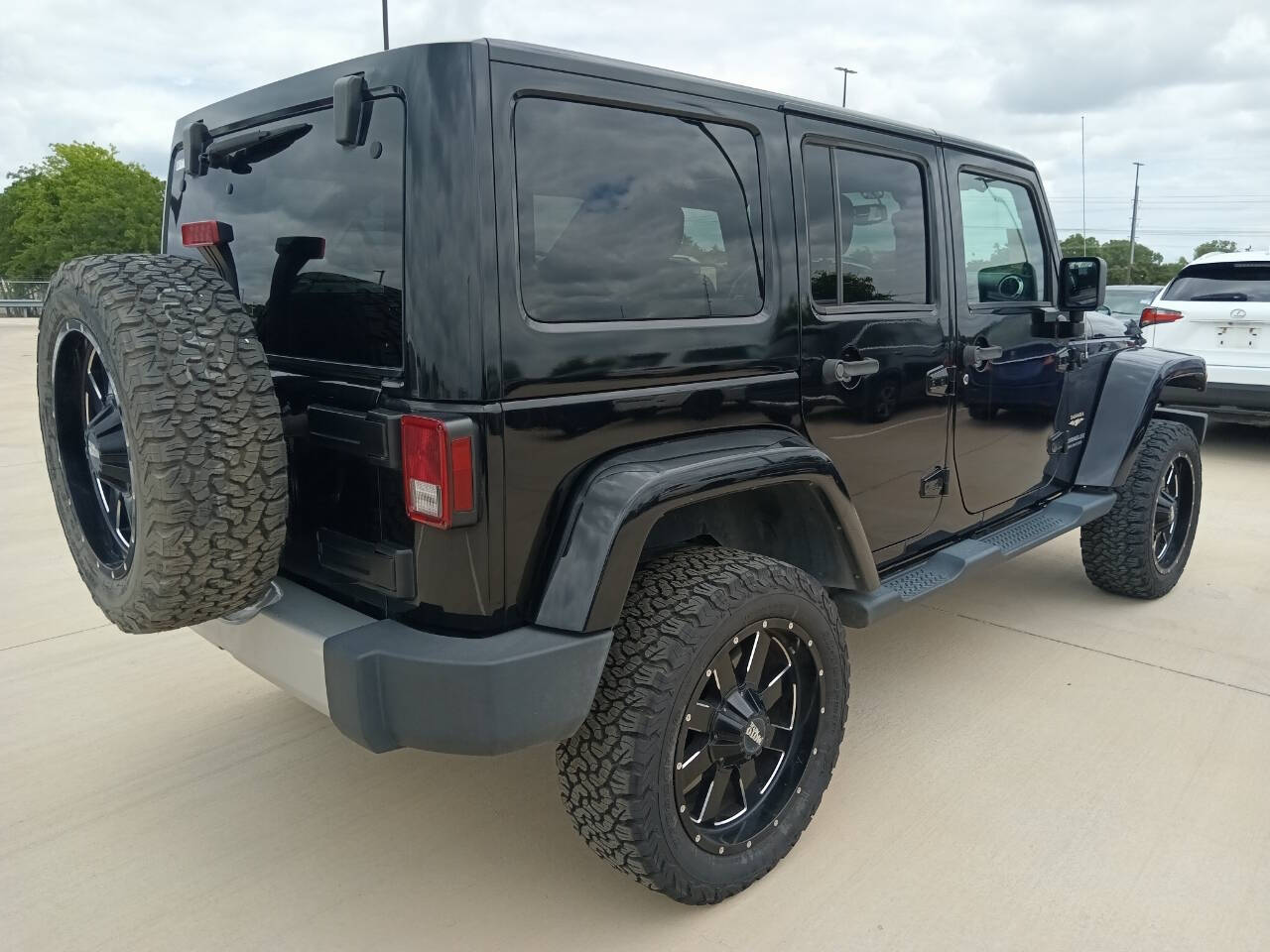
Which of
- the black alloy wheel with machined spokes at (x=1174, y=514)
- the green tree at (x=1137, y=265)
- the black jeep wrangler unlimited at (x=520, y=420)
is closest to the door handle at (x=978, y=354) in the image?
the black jeep wrangler unlimited at (x=520, y=420)

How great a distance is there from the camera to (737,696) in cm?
239

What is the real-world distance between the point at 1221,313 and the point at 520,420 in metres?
7.27

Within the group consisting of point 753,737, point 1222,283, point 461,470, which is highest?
point 1222,283

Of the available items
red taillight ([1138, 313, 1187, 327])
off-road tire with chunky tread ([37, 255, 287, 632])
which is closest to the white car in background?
red taillight ([1138, 313, 1187, 327])

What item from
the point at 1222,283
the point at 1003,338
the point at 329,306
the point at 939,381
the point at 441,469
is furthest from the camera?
the point at 1222,283

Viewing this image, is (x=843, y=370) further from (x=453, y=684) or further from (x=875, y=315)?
(x=453, y=684)

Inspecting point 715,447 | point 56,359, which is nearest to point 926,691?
point 715,447

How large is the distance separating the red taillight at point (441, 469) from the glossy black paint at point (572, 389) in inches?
1.4

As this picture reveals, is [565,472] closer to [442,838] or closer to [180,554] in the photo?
[180,554]

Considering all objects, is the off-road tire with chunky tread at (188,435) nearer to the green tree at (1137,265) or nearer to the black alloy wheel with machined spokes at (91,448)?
the black alloy wheel with machined spokes at (91,448)

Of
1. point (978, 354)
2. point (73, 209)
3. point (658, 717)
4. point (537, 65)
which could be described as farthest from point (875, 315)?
point (73, 209)

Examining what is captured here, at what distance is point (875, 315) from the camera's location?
2932mm

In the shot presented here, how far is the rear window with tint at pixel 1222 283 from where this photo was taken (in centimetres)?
743

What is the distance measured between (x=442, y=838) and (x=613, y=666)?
3.00 ft
